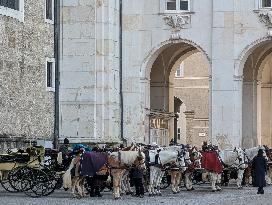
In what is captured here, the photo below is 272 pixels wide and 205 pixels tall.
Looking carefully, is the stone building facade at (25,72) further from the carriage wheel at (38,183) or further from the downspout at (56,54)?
the carriage wheel at (38,183)

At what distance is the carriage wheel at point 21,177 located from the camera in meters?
35.8

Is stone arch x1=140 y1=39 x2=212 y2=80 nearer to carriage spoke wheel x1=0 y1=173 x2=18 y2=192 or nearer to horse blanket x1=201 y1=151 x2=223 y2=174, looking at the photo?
horse blanket x1=201 y1=151 x2=223 y2=174

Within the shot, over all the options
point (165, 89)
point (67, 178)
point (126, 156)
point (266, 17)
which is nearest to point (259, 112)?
point (165, 89)

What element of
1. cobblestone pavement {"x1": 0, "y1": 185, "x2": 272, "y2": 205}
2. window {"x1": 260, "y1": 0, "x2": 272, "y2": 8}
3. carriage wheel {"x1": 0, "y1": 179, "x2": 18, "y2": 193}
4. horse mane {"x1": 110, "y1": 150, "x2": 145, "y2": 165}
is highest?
window {"x1": 260, "y1": 0, "x2": 272, "y2": 8}

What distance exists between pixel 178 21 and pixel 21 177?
19.9 meters

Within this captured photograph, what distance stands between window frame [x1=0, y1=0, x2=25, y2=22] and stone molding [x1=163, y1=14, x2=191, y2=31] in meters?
9.45

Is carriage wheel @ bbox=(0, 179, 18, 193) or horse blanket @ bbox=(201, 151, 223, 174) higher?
horse blanket @ bbox=(201, 151, 223, 174)

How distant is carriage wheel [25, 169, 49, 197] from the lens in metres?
35.7

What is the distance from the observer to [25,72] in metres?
47.2

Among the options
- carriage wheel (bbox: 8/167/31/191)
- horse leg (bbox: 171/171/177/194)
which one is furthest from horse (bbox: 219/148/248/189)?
carriage wheel (bbox: 8/167/31/191)

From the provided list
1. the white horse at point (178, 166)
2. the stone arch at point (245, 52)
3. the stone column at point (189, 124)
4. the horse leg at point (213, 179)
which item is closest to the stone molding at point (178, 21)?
the stone arch at point (245, 52)

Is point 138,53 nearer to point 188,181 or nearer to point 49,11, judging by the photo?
point 49,11

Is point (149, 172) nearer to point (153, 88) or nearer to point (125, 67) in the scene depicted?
point (125, 67)

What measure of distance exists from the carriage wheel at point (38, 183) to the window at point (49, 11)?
14.9 metres
